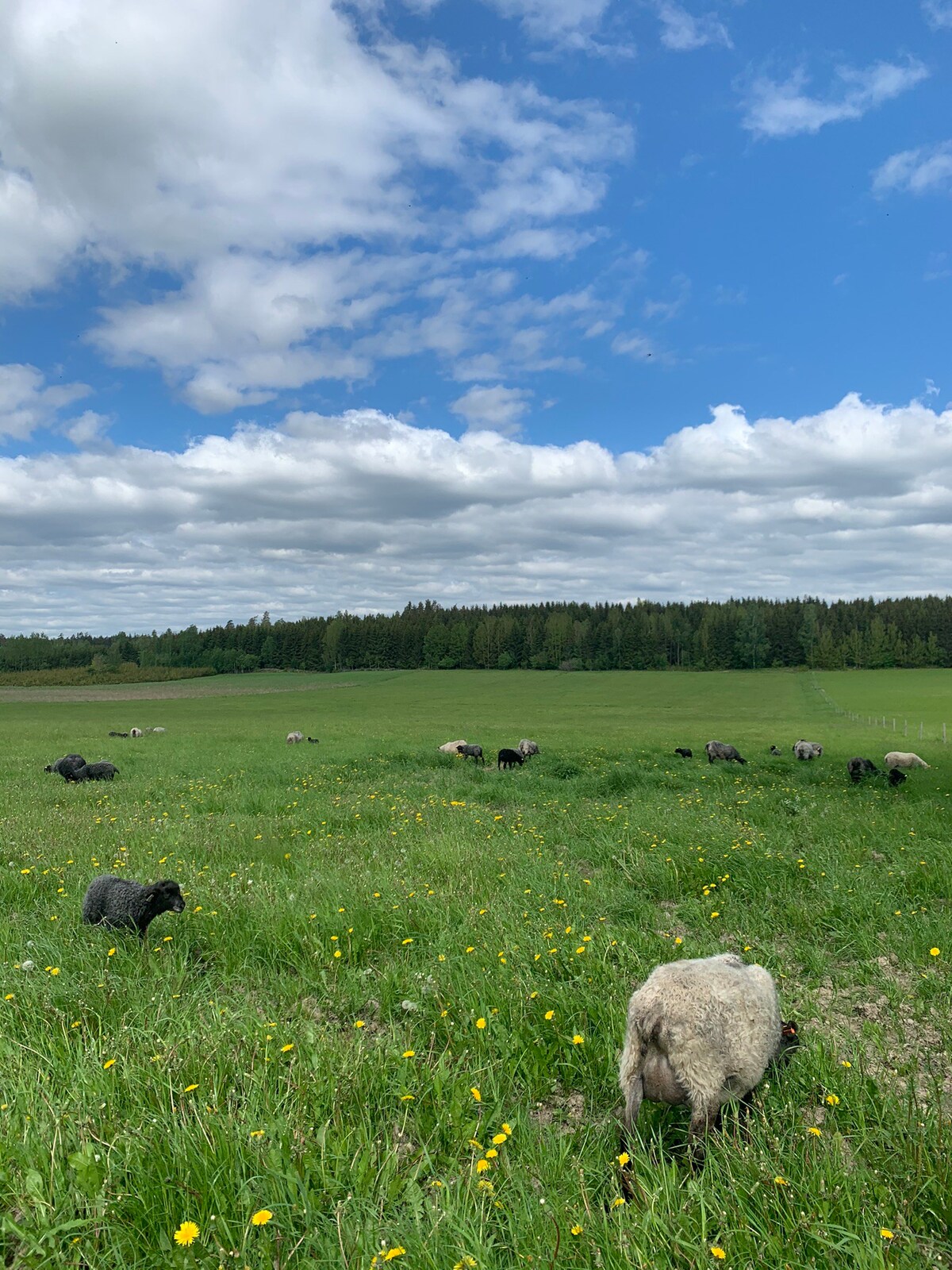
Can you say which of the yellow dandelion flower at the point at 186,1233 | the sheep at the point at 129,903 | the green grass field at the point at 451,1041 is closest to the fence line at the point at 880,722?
the green grass field at the point at 451,1041

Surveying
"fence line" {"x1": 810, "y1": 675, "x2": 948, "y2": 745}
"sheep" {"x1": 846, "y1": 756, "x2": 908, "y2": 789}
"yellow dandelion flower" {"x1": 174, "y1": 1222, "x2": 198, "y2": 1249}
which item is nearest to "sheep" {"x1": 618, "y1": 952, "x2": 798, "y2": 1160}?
"yellow dandelion flower" {"x1": 174, "y1": 1222, "x2": 198, "y2": 1249}

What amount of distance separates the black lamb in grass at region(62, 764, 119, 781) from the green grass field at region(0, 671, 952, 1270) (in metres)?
6.55

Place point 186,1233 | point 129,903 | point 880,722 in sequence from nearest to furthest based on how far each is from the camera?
point 186,1233, point 129,903, point 880,722

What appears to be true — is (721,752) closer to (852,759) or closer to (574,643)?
(852,759)

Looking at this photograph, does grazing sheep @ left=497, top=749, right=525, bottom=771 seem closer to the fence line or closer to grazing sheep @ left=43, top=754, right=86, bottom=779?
grazing sheep @ left=43, top=754, right=86, bottom=779

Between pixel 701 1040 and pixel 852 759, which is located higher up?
pixel 701 1040

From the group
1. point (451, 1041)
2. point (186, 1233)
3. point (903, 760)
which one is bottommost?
point (903, 760)

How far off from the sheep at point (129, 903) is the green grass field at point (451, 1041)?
26 cm

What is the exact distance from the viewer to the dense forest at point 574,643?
135 meters

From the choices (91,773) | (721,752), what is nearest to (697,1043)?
(91,773)

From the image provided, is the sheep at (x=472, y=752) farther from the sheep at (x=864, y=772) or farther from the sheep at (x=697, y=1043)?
the sheep at (x=697, y=1043)

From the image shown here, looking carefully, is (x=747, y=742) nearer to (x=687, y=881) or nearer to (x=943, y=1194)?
(x=687, y=881)

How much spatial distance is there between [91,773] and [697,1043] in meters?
21.0

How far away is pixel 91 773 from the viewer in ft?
66.1
